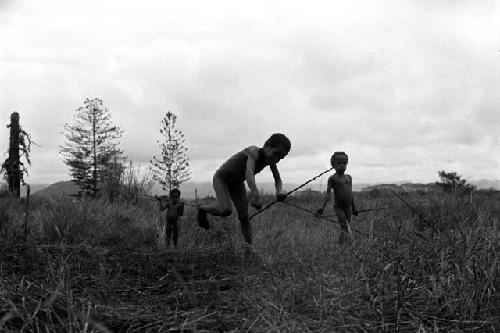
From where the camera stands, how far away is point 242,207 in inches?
208

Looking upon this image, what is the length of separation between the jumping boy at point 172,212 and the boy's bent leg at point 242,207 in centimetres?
117

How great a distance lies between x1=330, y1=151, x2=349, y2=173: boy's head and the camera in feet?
21.6

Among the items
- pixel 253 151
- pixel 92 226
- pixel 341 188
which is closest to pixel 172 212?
pixel 92 226

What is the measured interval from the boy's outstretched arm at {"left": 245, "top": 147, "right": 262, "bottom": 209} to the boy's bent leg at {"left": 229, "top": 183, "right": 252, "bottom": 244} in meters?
0.53

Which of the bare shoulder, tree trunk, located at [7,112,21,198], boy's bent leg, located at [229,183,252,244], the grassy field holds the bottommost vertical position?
the grassy field

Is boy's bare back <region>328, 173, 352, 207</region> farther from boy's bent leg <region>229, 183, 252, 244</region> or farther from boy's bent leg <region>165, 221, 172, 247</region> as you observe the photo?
boy's bent leg <region>165, 221, 172, 247</region>

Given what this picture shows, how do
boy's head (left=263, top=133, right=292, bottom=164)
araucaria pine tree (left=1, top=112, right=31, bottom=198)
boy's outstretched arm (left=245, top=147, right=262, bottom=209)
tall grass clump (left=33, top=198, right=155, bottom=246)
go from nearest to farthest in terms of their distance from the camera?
boy's outstretched arm (left=245, top=147, right=262, bottom=209) → boy's head (left=263, top=133, right=292, bottom=164) → tall grass clump (left=33, top=198, right=155, bottom=246) → araucaria pine tree (left=1, top=112, right=31, bottom=198)

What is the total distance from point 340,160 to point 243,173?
6.35ft

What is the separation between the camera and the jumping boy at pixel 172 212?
623 cm

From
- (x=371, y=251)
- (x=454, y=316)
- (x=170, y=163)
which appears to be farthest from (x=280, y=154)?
(x=170, y=163)

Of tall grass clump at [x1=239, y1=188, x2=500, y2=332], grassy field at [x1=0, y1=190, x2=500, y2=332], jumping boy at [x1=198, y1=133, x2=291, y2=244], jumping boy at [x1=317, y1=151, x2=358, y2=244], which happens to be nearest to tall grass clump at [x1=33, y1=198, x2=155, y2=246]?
jumping boy at [x1=198, y1=133, x2=291, y2=244]

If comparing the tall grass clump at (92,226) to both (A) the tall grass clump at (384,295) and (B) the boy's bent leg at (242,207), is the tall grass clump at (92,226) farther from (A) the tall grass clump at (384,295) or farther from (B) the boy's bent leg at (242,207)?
(A) the tall grass clump at (384,295)

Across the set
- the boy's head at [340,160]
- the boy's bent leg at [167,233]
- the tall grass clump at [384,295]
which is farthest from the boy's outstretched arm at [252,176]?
the boy's head at [340,160]

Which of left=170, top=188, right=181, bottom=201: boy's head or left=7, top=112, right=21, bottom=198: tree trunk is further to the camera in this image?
left=7, top=112, right=21, bottom=198: tree trunk
